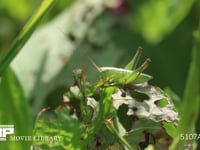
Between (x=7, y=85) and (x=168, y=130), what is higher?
(x=7, y=85)

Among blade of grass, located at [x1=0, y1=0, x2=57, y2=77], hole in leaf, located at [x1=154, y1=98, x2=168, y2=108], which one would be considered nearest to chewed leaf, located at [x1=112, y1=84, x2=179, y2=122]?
hole in leaf, located at [x1=154, y1=98, x2=168, y2=108]

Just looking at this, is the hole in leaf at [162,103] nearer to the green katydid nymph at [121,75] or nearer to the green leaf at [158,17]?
the green katydid nymph at [121,75]

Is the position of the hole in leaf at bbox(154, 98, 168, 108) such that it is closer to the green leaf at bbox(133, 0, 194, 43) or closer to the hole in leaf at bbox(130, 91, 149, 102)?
the hole in leaf at bbox(130, 91, 149, 102)

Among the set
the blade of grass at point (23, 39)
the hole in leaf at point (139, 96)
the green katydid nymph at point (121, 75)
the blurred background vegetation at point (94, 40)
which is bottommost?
the hole in leaf at point (139, 96)

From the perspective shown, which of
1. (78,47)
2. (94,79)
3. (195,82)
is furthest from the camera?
(78,47)

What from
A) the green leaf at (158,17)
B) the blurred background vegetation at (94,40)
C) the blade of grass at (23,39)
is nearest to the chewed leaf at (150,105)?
the blade of grass at (23,39)

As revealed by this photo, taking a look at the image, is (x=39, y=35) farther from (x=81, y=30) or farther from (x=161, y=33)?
(x=161, y=33)

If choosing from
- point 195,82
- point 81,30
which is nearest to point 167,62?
point 81,30
